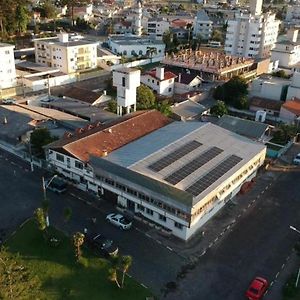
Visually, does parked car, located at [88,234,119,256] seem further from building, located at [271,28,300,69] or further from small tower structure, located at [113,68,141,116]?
building, located at [271,28,300,69]

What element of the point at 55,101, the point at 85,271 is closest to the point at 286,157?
the point at 85,271

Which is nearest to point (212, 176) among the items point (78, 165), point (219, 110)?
point (78, 165)

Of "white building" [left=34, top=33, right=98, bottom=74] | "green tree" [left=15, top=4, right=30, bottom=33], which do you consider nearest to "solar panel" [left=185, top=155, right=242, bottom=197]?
"white building" [left=34, top=33, right=98, bottom=74]

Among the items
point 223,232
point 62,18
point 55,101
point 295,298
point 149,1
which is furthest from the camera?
point 149,1

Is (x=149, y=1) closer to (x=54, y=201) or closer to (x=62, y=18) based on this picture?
(x=62, y=18)

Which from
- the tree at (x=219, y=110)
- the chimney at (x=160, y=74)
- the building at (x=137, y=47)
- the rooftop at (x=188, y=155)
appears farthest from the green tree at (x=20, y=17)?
the rooftop at (x=188, y=155)

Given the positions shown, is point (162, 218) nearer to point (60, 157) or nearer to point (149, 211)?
point (149, 211)
